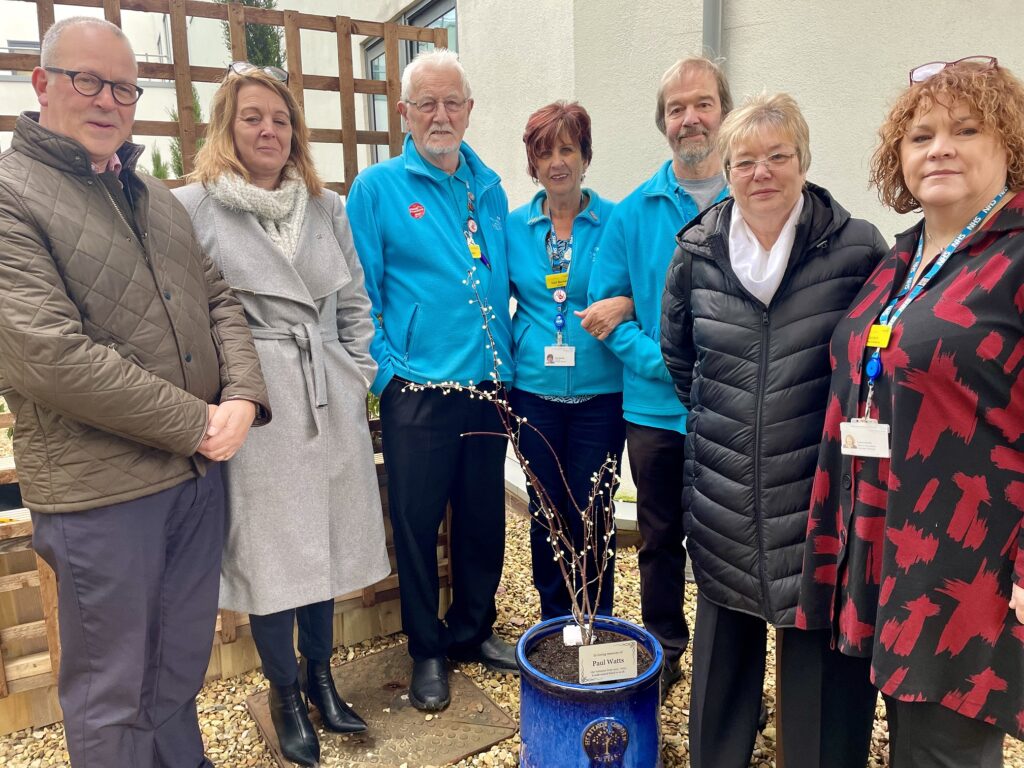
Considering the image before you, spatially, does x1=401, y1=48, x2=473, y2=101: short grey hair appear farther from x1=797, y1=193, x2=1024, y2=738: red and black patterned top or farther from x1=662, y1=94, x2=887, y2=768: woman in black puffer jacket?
x1=797, y1=193, x2=1024, y2=738: red and black patterned top

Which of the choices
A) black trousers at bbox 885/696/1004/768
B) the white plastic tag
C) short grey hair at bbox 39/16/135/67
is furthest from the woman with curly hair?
short grey hair at bbox 39/16/135/67

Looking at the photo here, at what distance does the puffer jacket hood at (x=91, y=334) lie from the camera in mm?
1556

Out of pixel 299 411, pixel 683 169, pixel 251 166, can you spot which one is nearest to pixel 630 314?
pixel 683 169

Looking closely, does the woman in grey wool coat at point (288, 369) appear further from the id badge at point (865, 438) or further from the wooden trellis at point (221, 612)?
the id badge at point (865, 438)

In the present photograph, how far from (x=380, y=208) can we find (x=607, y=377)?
96 centimetres

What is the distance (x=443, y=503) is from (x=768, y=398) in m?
1.28

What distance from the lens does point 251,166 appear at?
2174 mm

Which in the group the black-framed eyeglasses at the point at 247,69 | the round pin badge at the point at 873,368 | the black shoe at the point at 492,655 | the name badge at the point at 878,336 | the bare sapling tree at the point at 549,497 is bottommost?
the black shoe at the point at 492,655

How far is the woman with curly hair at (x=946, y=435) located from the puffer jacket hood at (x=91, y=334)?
5.03ft

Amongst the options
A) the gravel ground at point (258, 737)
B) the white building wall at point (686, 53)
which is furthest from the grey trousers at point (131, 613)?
the white building wall at point (686, 53)

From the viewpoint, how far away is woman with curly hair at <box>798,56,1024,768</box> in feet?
4.55

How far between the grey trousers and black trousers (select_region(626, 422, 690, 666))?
52.5 inches

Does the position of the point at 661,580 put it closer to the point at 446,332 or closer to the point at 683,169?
the point at 446,332

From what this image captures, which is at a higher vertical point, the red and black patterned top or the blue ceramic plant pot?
the red and black patterned top
